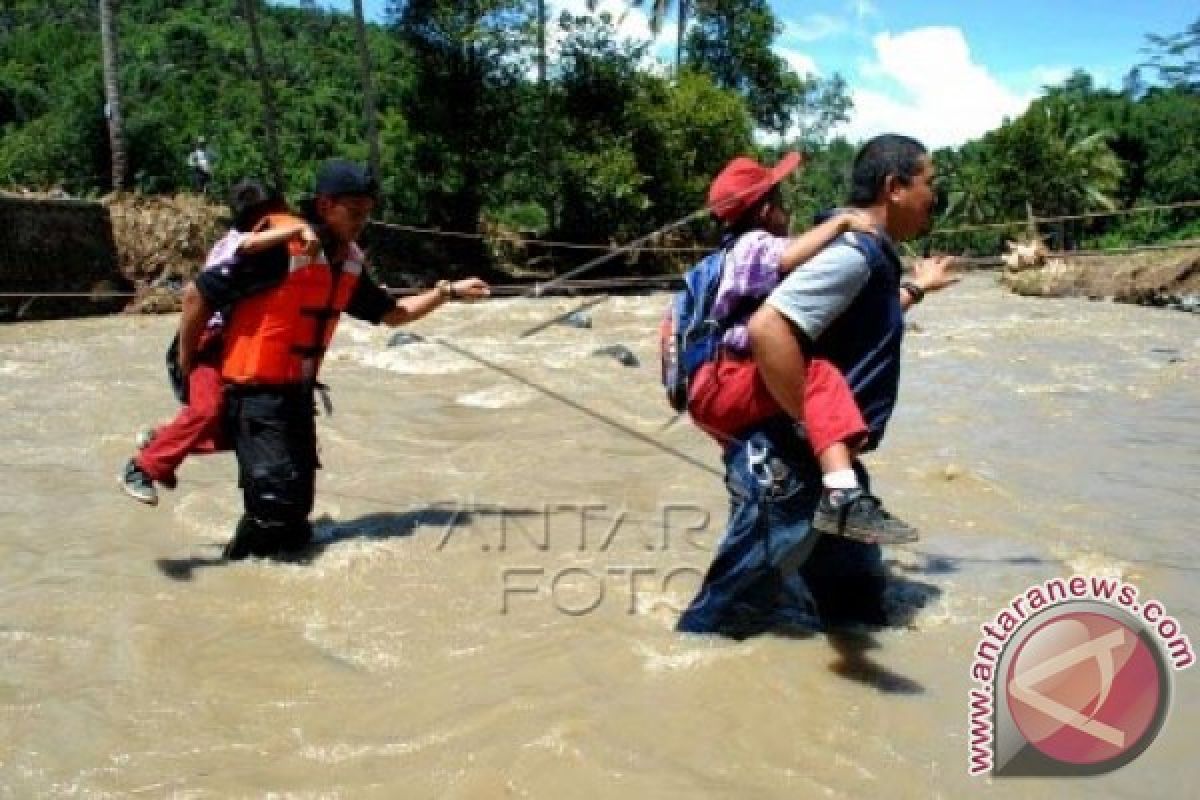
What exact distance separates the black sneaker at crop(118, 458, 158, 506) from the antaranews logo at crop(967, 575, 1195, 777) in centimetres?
311

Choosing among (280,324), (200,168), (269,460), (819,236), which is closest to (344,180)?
(280,324)

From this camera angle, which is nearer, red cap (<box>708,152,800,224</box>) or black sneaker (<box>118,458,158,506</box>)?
red cap (<box>708,152,800,224</box>)

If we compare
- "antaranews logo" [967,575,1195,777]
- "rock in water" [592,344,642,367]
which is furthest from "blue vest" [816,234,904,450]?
"rock in water" [592,344,642,367]

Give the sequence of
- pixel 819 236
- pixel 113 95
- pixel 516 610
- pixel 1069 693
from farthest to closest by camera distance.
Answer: pixel 113 95 → pixel 516 610 → pixel 819 236 → pixel 1069 693

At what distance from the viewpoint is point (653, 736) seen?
283 centimetres

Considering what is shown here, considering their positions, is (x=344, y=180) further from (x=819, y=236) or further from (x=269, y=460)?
(x=819, y=236)

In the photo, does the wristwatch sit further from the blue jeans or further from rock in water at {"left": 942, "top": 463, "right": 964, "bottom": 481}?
rock in water at {"left": 942, "top": 463, "right": 964, "bottom": 481}

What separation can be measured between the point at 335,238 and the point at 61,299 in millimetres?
12796

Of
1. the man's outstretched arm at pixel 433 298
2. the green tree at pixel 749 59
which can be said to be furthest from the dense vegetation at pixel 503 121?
the man's outstretched arm at pixel 433 298

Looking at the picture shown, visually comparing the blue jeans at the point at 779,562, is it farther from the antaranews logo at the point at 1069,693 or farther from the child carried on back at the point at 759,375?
the antaranews logo at the point at 1069,693

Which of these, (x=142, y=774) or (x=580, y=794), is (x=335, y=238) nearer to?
(x=142, y=774)

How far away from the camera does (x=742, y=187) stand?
3.16 metres

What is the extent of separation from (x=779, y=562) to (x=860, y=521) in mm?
514

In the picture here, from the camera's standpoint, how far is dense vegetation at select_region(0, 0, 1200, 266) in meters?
23.8
